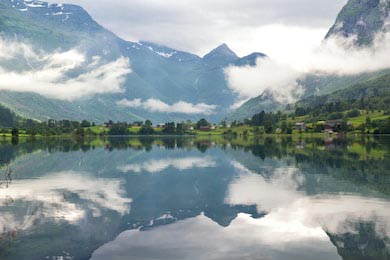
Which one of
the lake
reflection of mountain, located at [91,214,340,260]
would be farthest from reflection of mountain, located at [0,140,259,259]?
reflection of mountain, located at [91,214,340,260]

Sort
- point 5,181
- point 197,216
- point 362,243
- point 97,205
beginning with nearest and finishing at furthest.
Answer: point 362,243, point 197,216, point 97,205, point 5,181

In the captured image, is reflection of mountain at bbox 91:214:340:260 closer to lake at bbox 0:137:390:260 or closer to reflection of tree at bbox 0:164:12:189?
lake at bbox 0:137:390:260

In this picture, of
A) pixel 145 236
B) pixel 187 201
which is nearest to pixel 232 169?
pixel 187 201

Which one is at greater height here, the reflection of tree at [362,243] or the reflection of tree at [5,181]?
the reflection of tree at [5,181]

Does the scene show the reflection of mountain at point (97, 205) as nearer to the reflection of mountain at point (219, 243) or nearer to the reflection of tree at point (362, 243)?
the reflection of mountain at point (219, 243)

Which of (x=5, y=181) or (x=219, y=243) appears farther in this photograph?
(x=5, y=181)

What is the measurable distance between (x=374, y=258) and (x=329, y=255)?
254 centimetres

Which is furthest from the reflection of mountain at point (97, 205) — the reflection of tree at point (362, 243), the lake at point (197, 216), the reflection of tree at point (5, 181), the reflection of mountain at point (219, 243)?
the reflection of tree at point (362, 243)

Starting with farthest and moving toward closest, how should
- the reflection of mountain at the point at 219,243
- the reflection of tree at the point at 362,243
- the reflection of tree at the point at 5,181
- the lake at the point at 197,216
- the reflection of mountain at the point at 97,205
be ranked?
the reflection of tree at the point at 5,181, the reflection of mountain at the point at 97,205, the lake at the point at 197,216, the reflection of mountain at the point at 219,243, the reflection of tree at the point at 362,243

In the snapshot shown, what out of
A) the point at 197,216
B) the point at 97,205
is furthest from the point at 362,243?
the point at 97,205

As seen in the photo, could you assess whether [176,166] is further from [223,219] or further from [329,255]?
[329,255]

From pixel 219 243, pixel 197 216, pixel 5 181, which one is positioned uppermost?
pixel 5 181

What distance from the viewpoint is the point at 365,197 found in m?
51.3

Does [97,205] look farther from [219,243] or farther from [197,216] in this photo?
[219,243]
